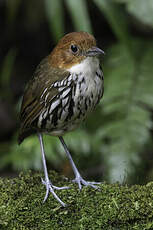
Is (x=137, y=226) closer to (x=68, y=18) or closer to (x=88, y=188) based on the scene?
(x=88, y=188)

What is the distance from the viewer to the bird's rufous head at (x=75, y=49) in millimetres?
3643

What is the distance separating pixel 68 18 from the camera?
25.5 feet

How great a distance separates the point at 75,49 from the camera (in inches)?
145

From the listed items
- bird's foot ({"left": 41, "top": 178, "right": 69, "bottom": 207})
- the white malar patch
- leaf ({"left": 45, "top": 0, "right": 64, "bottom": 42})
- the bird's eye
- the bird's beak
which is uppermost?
leaf ({"left": 45, "top": 0, "right": 64, "bottom": 42})

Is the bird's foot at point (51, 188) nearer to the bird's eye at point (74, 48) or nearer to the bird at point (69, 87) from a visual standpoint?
the bird at point (69, 87)

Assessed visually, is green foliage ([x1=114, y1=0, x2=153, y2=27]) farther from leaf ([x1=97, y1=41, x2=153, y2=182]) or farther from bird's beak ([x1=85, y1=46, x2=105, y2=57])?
bird's beak ([x1=85, y1=46, x2=105, y2=57])

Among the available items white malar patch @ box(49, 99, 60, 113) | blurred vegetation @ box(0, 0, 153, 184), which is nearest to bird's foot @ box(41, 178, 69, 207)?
white malar patch @ box(49, 99, 60, 113)

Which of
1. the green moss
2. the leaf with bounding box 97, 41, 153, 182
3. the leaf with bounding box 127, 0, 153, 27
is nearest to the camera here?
the green moss

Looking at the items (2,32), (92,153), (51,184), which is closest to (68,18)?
(2,32)

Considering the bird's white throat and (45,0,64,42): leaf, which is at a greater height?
(45,0,64,42): leaf

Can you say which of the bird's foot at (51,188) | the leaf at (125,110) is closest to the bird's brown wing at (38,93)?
the bird's foot at (51,188)

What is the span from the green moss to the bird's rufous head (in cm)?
101

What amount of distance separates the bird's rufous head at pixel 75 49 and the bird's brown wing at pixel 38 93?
83mm

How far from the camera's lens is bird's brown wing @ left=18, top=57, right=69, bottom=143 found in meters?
3.73
